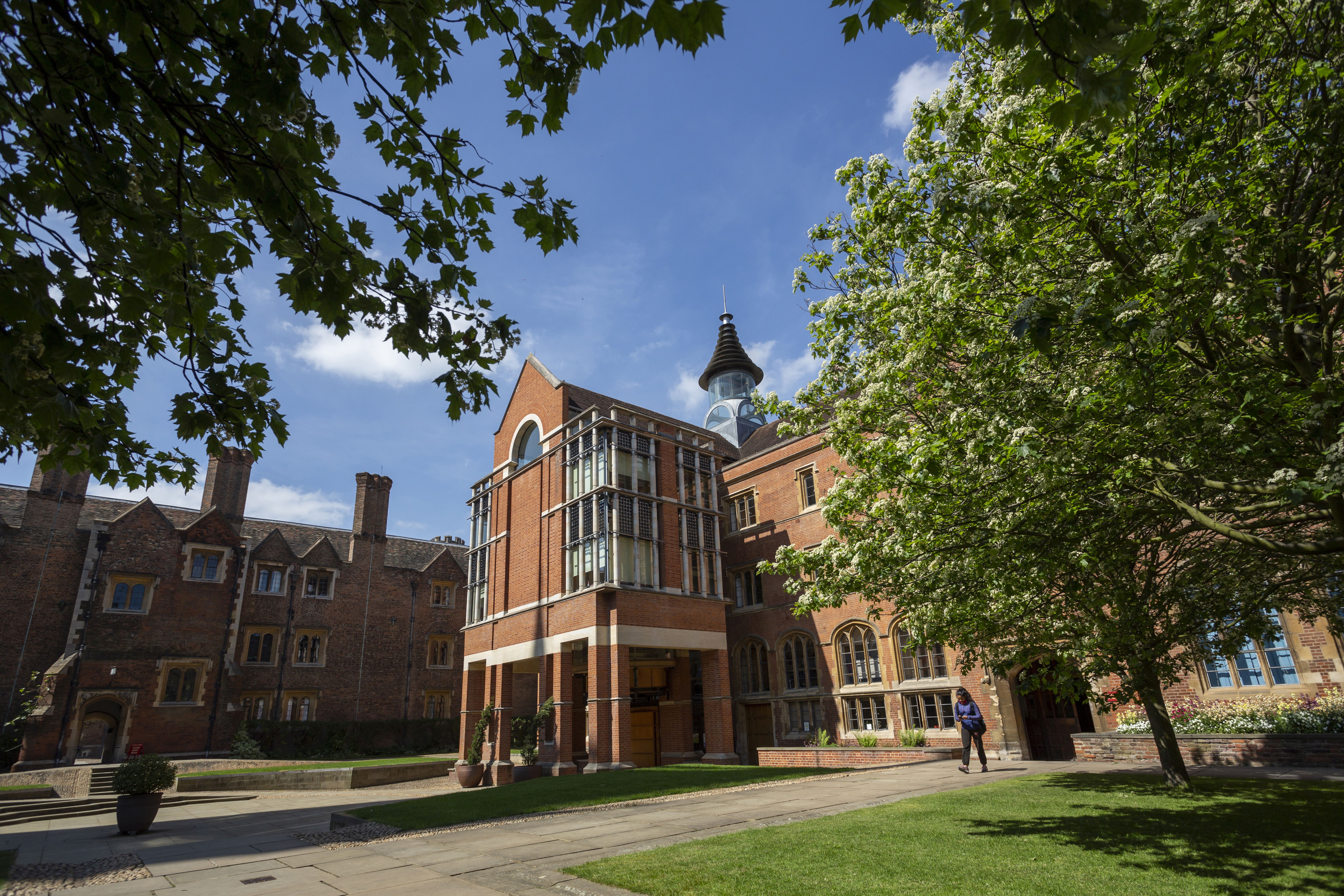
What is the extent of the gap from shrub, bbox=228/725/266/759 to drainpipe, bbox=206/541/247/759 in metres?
→ 0.90

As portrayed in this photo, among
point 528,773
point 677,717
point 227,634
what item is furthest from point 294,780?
point 227,634

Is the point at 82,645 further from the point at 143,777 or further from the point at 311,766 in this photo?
the point at 143,777

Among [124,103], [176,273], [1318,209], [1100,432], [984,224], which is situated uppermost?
[984,224]

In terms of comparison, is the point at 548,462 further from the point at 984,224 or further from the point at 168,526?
the point at 984,224

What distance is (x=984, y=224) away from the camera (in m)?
6.96

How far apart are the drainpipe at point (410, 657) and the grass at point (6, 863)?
84.3 feet

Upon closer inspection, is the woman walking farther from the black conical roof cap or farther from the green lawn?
the black conical roof cap

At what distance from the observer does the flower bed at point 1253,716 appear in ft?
42.6

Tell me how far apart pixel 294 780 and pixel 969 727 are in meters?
19.9

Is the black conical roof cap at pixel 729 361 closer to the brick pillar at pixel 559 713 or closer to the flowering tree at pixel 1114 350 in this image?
the brick pillar at pixel 559 713

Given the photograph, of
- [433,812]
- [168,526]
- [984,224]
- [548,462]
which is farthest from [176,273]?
[168,526]

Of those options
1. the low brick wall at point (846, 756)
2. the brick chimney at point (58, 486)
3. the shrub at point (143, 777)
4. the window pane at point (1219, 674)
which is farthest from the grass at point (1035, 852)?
the brick chimney at point (58, 486)

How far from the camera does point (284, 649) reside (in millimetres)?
33312

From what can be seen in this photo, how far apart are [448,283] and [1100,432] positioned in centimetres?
618
